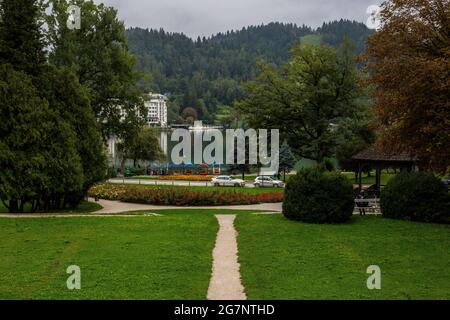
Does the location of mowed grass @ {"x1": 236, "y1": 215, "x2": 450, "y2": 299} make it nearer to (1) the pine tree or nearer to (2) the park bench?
(2) the park bench

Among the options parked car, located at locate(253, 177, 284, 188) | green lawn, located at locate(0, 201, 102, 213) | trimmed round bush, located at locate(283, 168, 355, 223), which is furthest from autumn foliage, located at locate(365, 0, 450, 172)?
parked car, located at locate(253, 177, 284, 188)

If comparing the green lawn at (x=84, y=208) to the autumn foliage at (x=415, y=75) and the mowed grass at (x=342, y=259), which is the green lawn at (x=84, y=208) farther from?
the autumn foliage at (x=415, y=75)

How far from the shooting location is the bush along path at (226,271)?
10.0 metres

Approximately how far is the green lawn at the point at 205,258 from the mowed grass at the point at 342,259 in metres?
0.02

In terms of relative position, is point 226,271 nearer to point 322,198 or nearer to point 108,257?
point 108,257

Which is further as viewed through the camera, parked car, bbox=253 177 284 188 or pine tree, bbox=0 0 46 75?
parked car, bbox=253 177 284 188

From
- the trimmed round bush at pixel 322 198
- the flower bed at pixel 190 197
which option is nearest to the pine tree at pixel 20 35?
the flower bed at pixel 190 197

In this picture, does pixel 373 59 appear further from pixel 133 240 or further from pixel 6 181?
pixel 6 181

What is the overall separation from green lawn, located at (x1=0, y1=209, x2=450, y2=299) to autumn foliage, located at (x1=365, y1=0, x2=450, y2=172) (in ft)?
10.9

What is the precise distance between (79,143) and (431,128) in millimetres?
17452

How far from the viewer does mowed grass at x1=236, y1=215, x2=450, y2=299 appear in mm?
10383

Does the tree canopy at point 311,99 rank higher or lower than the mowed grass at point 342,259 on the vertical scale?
higher

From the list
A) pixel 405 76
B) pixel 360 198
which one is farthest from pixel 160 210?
pixel 405 76

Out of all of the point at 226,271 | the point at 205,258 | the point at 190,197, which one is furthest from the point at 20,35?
the point at 226,271
